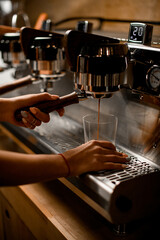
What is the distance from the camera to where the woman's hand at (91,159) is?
64 cm

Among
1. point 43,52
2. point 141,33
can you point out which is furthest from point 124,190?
point 43,52

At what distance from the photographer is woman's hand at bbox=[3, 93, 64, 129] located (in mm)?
729

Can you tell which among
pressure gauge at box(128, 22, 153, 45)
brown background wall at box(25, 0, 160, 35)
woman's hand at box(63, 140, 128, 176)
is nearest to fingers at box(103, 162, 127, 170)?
woman's hand at box(63, 140, 128, 176)

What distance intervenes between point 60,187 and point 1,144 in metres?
0.39

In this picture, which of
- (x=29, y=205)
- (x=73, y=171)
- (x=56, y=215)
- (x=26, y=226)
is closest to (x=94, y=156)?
(x=73, y=171)

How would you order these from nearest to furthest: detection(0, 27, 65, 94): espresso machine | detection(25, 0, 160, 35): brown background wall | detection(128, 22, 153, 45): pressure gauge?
detection(128, 22, 153, 45): pressure gauge → detection(0, 27, 65, 94): espresso machine → detection(25, 0, 160, 35): brown background wall

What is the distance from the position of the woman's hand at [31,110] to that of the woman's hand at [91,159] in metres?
0.13

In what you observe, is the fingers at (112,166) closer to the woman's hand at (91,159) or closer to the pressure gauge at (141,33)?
the woman's hand at (91,159)

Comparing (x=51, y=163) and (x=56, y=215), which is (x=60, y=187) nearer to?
(x=56, y=215)

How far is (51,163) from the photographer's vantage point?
631 mm

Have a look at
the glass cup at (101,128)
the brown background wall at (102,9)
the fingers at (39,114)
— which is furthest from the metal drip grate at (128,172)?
the brown background wall at (102,9)

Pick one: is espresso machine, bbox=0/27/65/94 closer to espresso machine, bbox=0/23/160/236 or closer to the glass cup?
espresso machine, bbox=0/23/160/236

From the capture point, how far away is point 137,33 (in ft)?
2.34

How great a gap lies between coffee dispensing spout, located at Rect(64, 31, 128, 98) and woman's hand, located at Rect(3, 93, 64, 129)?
0.39ft
